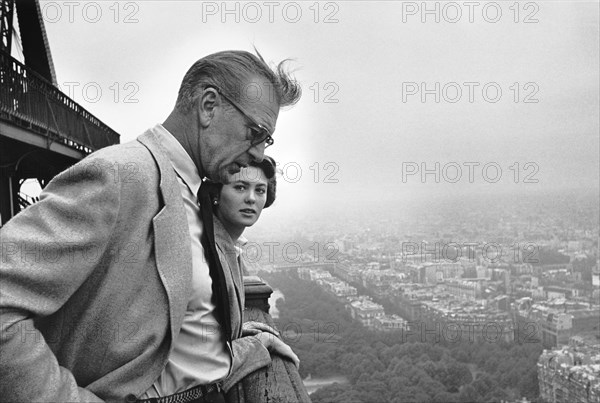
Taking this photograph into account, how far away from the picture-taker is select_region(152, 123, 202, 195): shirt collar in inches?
48.6

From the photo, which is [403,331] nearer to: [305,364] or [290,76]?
[305,364]

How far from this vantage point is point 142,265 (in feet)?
3.45

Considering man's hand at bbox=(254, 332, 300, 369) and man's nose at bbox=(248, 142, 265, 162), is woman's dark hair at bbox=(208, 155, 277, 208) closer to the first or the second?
man's hand at bbox=(254, 332, 300, 369)

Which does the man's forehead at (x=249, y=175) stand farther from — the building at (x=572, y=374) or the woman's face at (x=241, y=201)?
the building at (x=572, y=374)

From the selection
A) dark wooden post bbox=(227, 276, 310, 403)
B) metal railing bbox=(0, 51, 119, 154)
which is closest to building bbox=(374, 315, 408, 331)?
metal railing bbox=(0, 51, 119, 154)

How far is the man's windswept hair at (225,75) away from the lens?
1249 millimetres

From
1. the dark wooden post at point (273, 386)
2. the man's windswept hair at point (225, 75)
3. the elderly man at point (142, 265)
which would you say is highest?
the man's windswept hair at point (225, 75)

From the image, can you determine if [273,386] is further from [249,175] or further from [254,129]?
[249,175]

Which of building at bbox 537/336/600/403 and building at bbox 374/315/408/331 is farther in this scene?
building at bbox 374/315/408/331

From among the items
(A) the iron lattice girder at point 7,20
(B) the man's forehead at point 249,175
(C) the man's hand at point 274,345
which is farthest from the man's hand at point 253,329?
(A) the iron lattice girder at point 7,20

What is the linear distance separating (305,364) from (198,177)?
13.7 meters

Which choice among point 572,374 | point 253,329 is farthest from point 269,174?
point 572,374

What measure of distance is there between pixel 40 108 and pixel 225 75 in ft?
14.8

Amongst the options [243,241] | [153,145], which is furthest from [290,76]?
[243,241]
